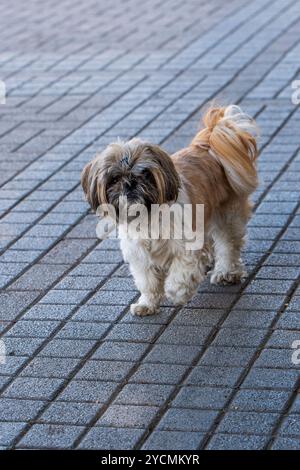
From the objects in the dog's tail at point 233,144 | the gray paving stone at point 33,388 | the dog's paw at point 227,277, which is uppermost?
the dog's tail at point 233,144

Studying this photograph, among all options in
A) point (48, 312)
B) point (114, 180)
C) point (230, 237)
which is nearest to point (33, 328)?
point (48, 312)

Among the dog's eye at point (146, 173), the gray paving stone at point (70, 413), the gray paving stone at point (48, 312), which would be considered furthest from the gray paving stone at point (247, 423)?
the gray paving stone at point (48, 312)

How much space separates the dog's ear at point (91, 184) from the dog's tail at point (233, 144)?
0.94 m

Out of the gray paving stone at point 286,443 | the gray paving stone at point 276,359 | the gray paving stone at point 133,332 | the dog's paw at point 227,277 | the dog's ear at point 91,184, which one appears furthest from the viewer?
the dog's paw at point 227,277

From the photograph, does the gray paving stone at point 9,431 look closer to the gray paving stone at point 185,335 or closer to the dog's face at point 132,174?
the gray paving stone at point 185,335

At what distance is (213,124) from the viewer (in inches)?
235

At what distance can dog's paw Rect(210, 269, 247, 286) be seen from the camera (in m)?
5.94

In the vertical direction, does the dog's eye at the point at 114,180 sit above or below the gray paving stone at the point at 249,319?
above

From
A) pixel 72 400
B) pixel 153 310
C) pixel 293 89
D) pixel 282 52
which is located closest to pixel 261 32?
pixel 282 52

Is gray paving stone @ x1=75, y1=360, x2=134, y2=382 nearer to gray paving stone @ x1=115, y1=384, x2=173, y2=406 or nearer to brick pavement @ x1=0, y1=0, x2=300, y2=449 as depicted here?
brick pavement @ x1=0, y1=0, x2=300, y2=449

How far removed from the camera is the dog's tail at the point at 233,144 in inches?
230
